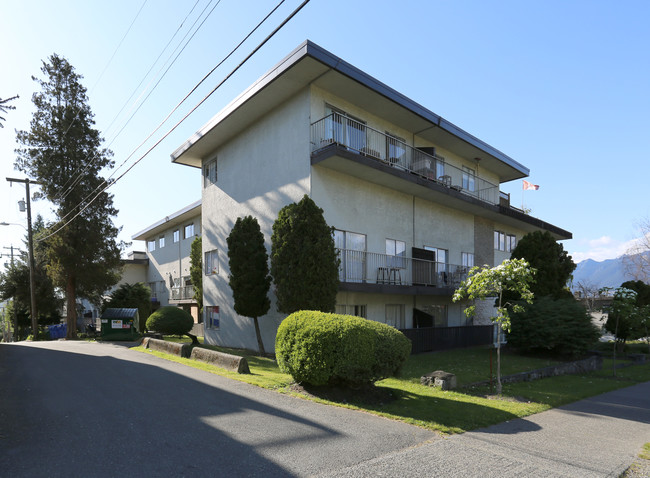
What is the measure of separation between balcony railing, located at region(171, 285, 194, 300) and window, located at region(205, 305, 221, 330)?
31.1 ft

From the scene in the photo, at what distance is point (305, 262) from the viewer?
1307cm

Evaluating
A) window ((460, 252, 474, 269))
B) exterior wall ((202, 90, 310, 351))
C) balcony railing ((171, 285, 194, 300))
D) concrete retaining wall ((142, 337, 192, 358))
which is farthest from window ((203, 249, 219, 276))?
window ((460, 252, 474, 269))

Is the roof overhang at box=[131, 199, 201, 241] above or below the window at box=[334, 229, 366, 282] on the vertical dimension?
above

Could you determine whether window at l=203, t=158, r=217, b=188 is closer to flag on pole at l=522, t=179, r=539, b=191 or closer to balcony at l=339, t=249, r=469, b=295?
balcony at l=339, t=249, r=469, b=295

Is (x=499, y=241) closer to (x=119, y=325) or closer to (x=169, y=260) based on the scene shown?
(x=119, y=325)

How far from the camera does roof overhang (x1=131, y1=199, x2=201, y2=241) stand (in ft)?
97.1

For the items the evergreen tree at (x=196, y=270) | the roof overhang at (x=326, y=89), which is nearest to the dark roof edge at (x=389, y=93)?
the roof overhang at (x=326, y=89)

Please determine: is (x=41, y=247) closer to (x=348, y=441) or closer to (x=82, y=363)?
(x=82, y=363)

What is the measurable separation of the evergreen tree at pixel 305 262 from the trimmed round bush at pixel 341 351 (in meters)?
4.55

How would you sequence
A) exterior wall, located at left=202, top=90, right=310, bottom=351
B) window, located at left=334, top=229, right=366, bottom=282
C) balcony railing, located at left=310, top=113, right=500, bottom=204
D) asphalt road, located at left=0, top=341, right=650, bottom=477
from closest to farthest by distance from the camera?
asphalt road, located at left=0, top=341, right=650, bottom=477, balcony railing, located at left=310, top=113, right=500, bottom=204, window, located at left=334, top=229, right=366, bottom=282, exterior wall, located at left=202, top=90, right=310, bottom=351

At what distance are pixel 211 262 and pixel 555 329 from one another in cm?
1541

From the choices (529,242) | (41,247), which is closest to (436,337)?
(529,242)

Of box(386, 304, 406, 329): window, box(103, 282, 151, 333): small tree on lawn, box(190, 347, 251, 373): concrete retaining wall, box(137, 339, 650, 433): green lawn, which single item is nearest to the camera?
box(137, 339, 650, 433): green lawn

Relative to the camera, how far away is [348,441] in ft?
18.6
